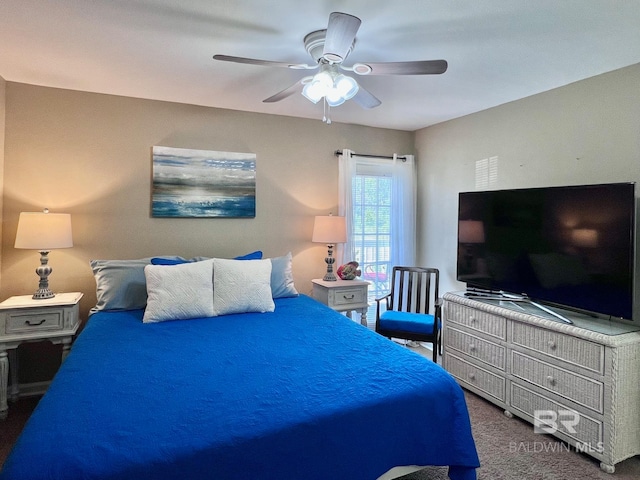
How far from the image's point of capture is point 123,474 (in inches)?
46.4

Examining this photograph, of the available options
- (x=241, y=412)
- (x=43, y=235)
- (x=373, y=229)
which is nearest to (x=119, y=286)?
(x=43, y=235)

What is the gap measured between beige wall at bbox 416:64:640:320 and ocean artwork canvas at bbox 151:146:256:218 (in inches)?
81.2

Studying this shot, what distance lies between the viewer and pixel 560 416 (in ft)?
8.02

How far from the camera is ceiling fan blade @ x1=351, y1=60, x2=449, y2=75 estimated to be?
1936 millimetres

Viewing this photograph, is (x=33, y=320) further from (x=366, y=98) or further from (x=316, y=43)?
(x=366, y=98)

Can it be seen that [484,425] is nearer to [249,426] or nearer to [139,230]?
[249,426]

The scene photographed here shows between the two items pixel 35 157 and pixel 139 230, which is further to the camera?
pixel 139 230

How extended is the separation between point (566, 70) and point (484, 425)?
257cm

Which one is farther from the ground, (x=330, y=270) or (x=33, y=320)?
(x=330, y=270)

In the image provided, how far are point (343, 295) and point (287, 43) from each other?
2.29m

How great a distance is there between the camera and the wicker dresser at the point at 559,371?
2197 mm

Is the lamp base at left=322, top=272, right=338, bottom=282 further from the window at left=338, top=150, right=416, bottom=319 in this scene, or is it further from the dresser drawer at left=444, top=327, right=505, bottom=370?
the dresser drawer at left=444, top=327, right=505, bottom=370

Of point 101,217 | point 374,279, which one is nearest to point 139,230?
point 101,217

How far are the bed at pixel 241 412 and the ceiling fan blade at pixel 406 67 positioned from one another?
1.54 meters
